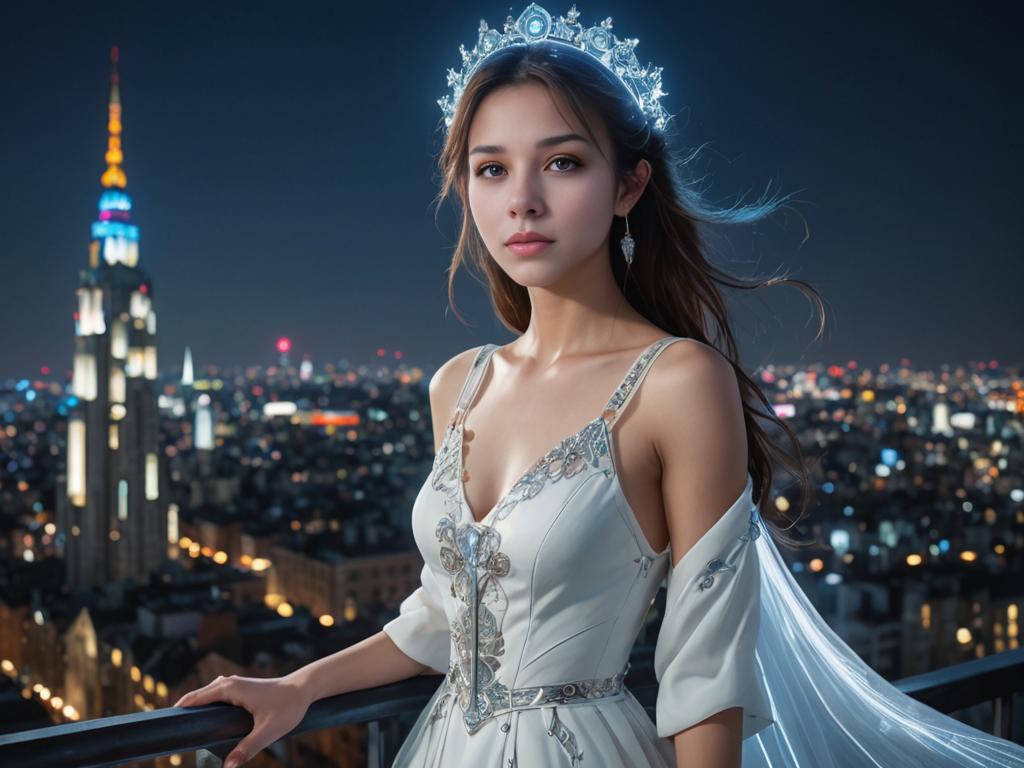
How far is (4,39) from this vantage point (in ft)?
41.4

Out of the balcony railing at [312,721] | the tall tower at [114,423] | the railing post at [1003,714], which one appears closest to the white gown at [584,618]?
the balcony railing at [312,721]

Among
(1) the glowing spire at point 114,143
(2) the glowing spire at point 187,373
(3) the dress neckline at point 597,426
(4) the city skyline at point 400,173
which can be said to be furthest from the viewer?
(1) the glowing spire at point 114,143

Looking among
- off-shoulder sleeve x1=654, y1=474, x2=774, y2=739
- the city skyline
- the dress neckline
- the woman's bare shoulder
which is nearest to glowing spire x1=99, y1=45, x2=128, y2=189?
the city skyline

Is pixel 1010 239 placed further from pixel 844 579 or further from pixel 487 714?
pixel 487 714

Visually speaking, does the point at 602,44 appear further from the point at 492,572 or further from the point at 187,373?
the point at 187,373

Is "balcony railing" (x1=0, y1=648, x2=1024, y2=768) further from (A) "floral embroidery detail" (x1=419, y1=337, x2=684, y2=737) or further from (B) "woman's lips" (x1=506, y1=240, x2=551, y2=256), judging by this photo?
(B) "woman's lips" (x1=506, y1=240, x2=551, y2=256)

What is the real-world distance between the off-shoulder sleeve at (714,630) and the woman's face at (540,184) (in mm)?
376

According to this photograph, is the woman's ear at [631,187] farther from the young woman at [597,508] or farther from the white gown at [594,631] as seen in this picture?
the white gown at [594,631]

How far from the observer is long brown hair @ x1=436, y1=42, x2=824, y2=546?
1.29m

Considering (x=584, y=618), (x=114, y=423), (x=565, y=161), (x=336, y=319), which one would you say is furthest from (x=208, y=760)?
(x=114, y=423)

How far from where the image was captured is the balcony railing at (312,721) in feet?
3.75

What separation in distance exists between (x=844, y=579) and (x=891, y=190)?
433 centimetres

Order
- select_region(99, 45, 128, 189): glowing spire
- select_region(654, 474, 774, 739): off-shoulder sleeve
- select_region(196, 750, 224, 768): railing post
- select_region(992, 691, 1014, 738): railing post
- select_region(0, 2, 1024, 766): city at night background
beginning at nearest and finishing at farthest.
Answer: select_region(654, 474, 774, 739): off-shoulder sleeve
select_region(196, 750, 224, 768): railing post
select_region(992, 691, 1014, 738): railing post
select_region(0, 2, 1024, 766): city at night background
select_region(99, 45, 128, 189): glowing spire

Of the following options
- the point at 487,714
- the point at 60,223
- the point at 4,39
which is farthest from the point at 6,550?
the point at 487,714
